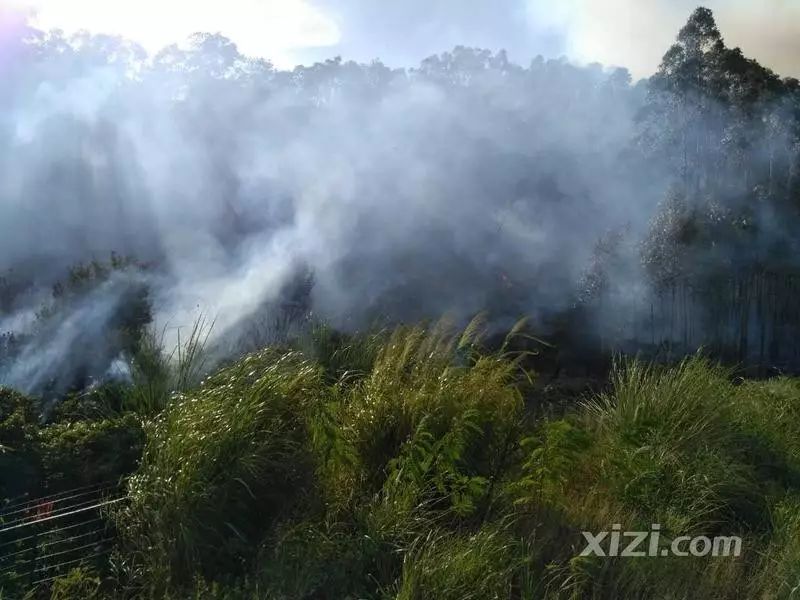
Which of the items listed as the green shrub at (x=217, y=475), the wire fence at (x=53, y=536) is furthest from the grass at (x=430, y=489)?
the wire fence at (x=53, y=536)

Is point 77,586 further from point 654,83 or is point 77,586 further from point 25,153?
point 654,83

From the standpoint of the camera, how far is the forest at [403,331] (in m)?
3.59

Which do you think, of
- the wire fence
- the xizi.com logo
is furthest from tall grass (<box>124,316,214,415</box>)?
the xizi.com logo

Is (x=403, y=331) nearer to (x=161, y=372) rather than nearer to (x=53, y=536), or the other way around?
(x=161, y=372)

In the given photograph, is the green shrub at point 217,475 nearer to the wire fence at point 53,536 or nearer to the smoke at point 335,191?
the wire fence at point 53,536

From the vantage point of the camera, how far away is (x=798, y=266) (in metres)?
11.0

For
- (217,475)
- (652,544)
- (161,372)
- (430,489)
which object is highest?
(161,372)

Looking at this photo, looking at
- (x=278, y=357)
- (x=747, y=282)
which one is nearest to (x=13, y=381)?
(x=278, y=357)

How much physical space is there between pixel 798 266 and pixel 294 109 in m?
7.77

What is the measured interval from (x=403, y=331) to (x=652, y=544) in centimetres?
244

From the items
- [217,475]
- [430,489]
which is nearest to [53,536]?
[217,475]

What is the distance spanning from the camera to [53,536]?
3.49m

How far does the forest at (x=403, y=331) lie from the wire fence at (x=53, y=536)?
0.6 inches

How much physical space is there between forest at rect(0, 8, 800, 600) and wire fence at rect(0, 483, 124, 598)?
0.05 ft
